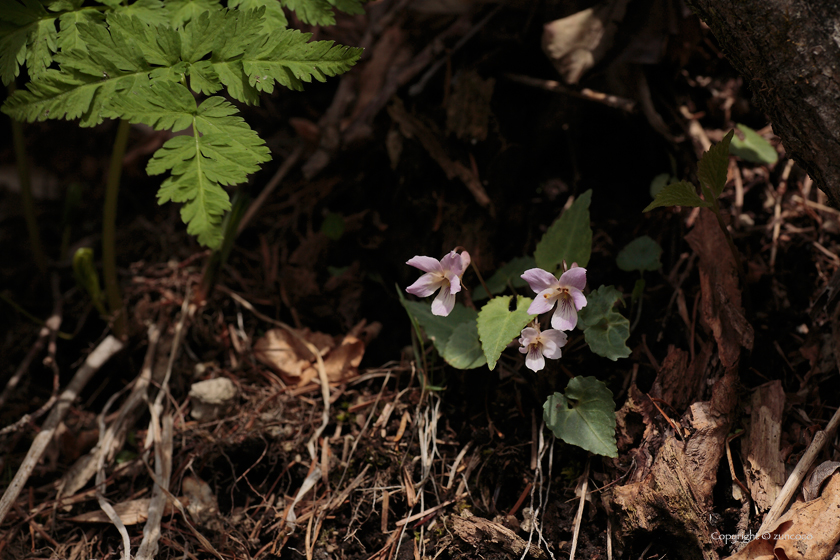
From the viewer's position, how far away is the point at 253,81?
1.63 metres

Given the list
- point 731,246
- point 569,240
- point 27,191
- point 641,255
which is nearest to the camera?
point 731,246

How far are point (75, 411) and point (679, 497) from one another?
220cm

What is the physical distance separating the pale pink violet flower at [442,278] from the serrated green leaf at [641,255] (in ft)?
2.00

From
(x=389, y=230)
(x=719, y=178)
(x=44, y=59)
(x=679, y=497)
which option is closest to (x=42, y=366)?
(x=44, y=59)

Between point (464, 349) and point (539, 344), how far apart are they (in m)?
0.27

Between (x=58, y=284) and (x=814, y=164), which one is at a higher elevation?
(x=814, y=164)

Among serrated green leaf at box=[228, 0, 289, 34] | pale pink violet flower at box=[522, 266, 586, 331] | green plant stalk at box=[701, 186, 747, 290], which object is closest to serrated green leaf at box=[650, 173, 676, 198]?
green plant stalk at box=[701, 186, 747, 290]

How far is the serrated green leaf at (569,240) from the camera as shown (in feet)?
6.12

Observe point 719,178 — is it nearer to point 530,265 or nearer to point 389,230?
point 530,265

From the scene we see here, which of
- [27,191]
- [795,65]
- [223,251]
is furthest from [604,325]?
[27,191]

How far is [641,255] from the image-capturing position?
2016mm

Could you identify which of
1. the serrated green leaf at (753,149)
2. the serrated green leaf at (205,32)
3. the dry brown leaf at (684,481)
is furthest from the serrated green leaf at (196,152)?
the serrated green leaf at (753,149)

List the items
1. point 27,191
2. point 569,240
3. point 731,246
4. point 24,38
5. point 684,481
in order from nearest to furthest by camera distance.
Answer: point 684,481 < point 24,38 < point 731,246 < point 569,240 < point 27,191

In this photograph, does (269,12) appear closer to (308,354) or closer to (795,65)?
(308,354)
